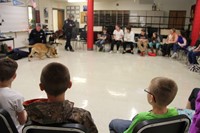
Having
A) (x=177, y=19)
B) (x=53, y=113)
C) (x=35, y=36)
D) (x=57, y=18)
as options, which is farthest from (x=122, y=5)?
(x=53, y=113)

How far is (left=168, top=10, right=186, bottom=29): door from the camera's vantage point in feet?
38.8

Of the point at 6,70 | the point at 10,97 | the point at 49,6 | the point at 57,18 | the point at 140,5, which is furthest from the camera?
the point at 57,18

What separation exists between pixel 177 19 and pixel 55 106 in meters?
12.4

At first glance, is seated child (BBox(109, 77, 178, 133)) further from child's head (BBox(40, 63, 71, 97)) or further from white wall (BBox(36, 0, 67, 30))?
white wall (BBox(36, 0, 67, 30))

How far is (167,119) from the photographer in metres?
1.13

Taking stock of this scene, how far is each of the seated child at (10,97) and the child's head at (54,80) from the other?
1.64ft

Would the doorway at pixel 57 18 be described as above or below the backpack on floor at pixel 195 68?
above

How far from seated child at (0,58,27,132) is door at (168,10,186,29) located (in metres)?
11.9

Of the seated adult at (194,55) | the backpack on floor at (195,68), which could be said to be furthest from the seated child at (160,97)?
the seated adult at (194,55)

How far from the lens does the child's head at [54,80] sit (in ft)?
3.69

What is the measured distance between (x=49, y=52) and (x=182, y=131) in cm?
638

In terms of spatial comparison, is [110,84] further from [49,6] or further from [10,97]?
[49,6]

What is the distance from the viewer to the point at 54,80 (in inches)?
44.3

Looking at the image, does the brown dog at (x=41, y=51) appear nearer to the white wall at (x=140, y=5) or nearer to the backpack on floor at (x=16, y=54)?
the backpack on floor at (x=16, y=54)
